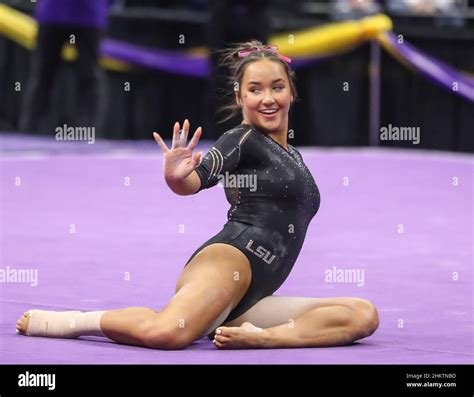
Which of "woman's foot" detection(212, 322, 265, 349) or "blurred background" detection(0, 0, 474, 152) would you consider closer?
"woman's foot" detection(212, 322, 265, 349)

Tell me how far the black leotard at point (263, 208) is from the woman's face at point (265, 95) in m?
0.05

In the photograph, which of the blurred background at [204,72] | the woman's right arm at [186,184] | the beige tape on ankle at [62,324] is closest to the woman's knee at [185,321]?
the beige tape on ankle at [62,324]

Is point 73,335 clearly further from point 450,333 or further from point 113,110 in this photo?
point 113,110

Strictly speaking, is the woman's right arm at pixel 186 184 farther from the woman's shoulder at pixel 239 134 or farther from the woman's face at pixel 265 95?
the woman's face at pixel 265 95

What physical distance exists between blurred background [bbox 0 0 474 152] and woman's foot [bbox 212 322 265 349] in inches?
320

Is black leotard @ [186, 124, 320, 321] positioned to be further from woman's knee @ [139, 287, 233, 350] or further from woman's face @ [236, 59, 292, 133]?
woman's knee @ [139, 287, 233, 350]

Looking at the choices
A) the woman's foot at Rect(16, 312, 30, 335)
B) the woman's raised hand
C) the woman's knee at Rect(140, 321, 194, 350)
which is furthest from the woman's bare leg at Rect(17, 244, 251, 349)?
the woman's raised hand

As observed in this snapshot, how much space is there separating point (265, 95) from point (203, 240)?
9.97ft

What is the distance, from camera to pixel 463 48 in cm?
1308

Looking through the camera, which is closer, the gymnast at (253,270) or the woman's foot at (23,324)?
the gymnast at (253,270)

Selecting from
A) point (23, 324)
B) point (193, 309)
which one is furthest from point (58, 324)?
point (193, 309)

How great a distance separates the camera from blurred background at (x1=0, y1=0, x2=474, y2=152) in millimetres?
13242

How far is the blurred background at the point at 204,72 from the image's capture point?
43.4 ft

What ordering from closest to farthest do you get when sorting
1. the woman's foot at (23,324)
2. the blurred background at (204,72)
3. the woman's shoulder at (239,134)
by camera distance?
the woman's shoulder at (239,134)
the woman's foot at (23,324)
the blurred background at (204,72)
